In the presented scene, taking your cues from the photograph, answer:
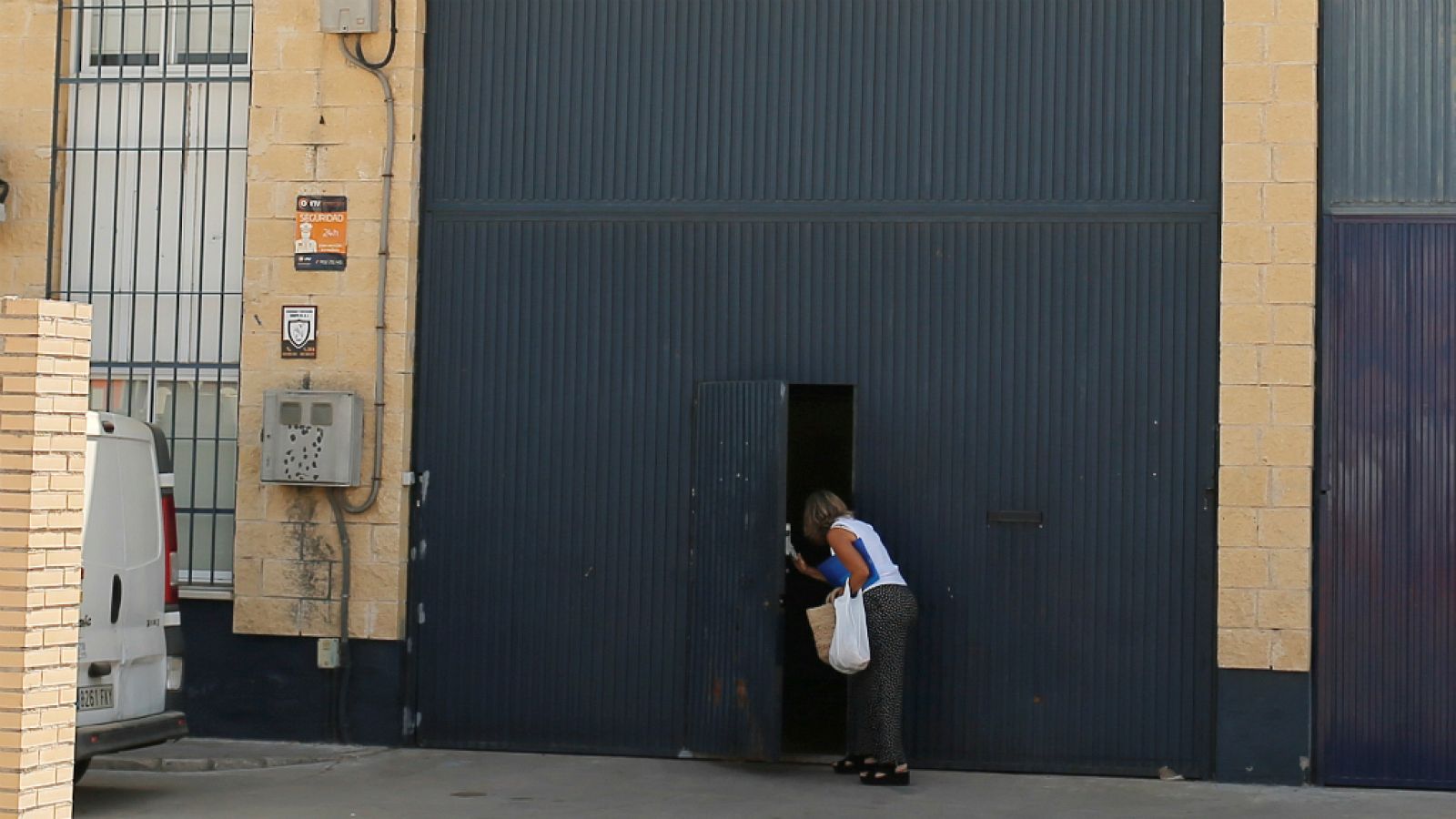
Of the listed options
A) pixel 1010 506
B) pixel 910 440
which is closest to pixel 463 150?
pixel 910 440

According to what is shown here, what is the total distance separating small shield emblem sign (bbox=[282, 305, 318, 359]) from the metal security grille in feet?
1.68

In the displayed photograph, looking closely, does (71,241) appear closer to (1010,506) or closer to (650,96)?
(650,96)

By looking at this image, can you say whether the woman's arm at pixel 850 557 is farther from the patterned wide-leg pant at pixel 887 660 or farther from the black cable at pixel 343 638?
the black cable at pixel 343 638

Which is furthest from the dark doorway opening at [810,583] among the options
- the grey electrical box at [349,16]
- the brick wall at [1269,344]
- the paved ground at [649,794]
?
the grey electrical box at [349,16]

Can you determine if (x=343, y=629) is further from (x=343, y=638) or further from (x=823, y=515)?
(x=823, y=515)

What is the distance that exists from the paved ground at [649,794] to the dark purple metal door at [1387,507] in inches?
15.4

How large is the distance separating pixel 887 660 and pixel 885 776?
66 centimetres

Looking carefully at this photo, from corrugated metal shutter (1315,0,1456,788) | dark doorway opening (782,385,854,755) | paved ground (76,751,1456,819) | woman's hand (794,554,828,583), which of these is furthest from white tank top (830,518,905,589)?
corrugated metal shutter (1315,0,1456,788)

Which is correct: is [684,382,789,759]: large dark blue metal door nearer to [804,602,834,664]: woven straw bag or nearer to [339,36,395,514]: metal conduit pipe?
[804,602,834,664]: woven straw bag

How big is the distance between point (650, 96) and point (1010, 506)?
3402 millimetres

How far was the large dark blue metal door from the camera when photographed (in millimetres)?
10578

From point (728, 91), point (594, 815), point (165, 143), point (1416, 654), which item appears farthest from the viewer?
point (165, 143)

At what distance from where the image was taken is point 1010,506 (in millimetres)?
10805

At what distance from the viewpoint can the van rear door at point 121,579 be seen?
28.9 ft
